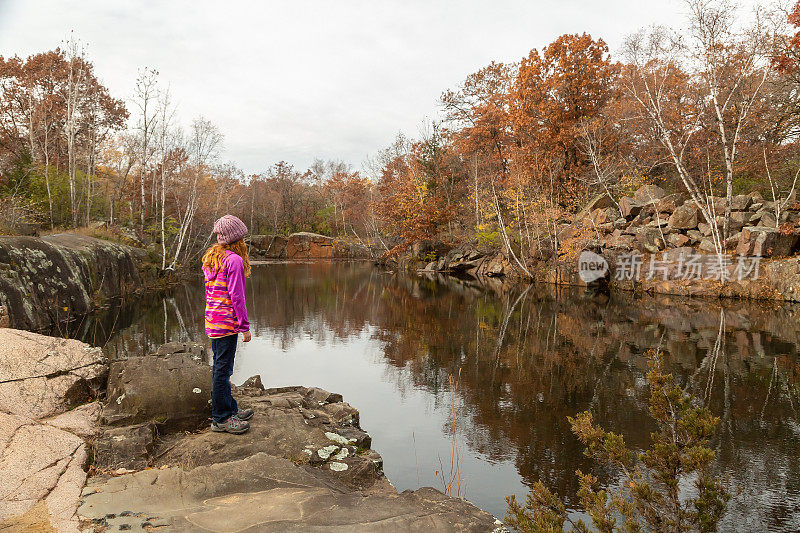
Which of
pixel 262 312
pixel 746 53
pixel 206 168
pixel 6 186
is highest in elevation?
pixel 746 53

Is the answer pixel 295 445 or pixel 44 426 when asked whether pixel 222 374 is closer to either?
pixel 295 445

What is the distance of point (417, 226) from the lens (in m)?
34.6

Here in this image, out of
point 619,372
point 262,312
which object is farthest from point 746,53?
point 262,312

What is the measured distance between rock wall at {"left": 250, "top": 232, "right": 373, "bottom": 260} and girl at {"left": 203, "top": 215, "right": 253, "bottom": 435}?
140 feet

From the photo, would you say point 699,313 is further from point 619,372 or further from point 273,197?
point 273,197

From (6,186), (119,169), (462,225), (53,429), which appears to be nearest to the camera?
(53,429)

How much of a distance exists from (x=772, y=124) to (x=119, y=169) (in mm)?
36200

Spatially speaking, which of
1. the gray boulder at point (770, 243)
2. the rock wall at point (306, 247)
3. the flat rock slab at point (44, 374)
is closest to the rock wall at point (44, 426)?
the flat rock slab at point (44, 374)

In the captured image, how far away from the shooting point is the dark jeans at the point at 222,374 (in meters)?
4.54

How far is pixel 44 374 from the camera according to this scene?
206 inches

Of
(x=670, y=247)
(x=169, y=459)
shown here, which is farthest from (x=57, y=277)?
A: (x=670, y=247)

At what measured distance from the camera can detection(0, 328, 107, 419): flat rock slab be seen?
15.8 ft

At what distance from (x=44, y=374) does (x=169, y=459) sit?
2206 millimetres

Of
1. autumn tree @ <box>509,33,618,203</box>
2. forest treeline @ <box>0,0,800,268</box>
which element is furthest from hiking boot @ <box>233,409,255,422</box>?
autumn tree @ <box>509,33,618,203</box>
